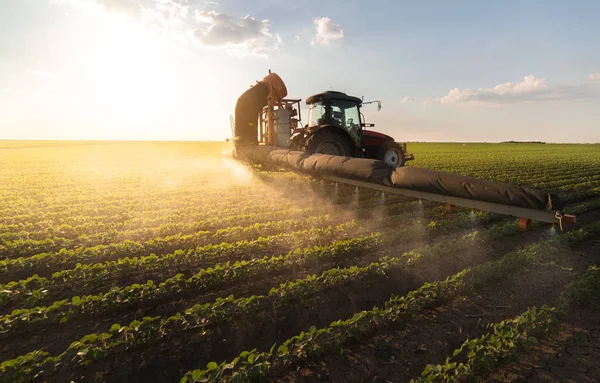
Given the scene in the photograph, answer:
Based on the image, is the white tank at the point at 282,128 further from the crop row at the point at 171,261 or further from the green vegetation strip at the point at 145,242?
the crop row at the point at 171,261

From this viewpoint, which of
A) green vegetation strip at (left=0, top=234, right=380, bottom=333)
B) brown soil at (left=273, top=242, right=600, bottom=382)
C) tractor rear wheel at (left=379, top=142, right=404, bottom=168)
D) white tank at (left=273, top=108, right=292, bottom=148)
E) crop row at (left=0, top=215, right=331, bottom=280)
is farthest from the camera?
tractor rear wheel at (left=379, top=142, right=404, bottom=168)

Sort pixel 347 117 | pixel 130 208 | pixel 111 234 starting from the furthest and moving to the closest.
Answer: pixel 347 117 → pixel 130 208 → pixel 111 234

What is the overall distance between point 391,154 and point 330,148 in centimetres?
342

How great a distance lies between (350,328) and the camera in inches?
119

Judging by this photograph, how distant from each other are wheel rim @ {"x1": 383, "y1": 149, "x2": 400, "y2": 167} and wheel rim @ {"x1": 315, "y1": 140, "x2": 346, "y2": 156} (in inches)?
104

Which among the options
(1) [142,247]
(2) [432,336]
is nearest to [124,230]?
(1) [142,247]

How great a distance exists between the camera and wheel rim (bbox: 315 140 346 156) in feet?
32.7

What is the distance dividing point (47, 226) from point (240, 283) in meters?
5.41

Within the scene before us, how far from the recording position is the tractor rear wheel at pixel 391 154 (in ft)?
40.1

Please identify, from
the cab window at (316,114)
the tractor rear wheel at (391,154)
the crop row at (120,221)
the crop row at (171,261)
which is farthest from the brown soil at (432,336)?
the tractor rear wheel at (391,154)

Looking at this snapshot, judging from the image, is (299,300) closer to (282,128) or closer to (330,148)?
(330,148)

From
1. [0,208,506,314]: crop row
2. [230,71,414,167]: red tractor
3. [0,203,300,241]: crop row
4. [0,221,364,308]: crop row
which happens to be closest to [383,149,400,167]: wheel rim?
[230,71,414,167]: red tractor

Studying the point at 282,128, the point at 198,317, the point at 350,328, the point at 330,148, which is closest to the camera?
the point at 350,328

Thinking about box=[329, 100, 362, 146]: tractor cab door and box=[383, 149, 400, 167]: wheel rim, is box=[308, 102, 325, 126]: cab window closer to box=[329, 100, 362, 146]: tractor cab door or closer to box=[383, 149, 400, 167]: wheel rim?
box=[329, 100, 362, 146]: tractor cab door
